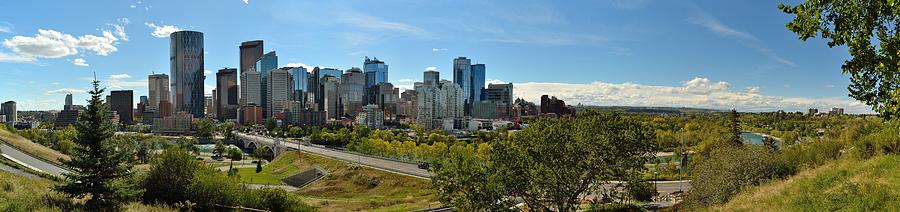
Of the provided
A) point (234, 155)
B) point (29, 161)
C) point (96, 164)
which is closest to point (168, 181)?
point (96, 164)

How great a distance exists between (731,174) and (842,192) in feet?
35.2

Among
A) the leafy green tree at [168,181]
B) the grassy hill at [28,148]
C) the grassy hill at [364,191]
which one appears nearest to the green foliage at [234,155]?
the grassy hill at [364,191]

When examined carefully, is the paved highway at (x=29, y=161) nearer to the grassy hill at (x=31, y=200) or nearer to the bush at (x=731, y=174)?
the grassy hill at (x=31, y=200)

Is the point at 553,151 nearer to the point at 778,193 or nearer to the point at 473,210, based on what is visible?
the point at 473,210

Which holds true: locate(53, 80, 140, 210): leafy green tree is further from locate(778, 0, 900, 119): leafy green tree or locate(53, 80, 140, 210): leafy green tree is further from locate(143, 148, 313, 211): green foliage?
locate(778, 0, 900, 119): leafy green tree

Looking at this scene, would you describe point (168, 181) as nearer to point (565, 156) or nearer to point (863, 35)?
point (565, 156)

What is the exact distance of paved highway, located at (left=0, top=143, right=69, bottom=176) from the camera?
47.7m

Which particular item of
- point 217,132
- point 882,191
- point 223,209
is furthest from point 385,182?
point 217,132

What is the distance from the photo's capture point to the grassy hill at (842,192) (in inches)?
497

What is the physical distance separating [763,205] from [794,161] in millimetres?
20214

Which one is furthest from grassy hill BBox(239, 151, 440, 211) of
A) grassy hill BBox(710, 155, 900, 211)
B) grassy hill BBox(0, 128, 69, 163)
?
grassy hill BBox(710, 155, 900, 211)

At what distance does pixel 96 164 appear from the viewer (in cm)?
2003

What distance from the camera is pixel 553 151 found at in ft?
72.0

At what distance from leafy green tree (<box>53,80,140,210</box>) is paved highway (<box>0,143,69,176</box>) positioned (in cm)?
3348
